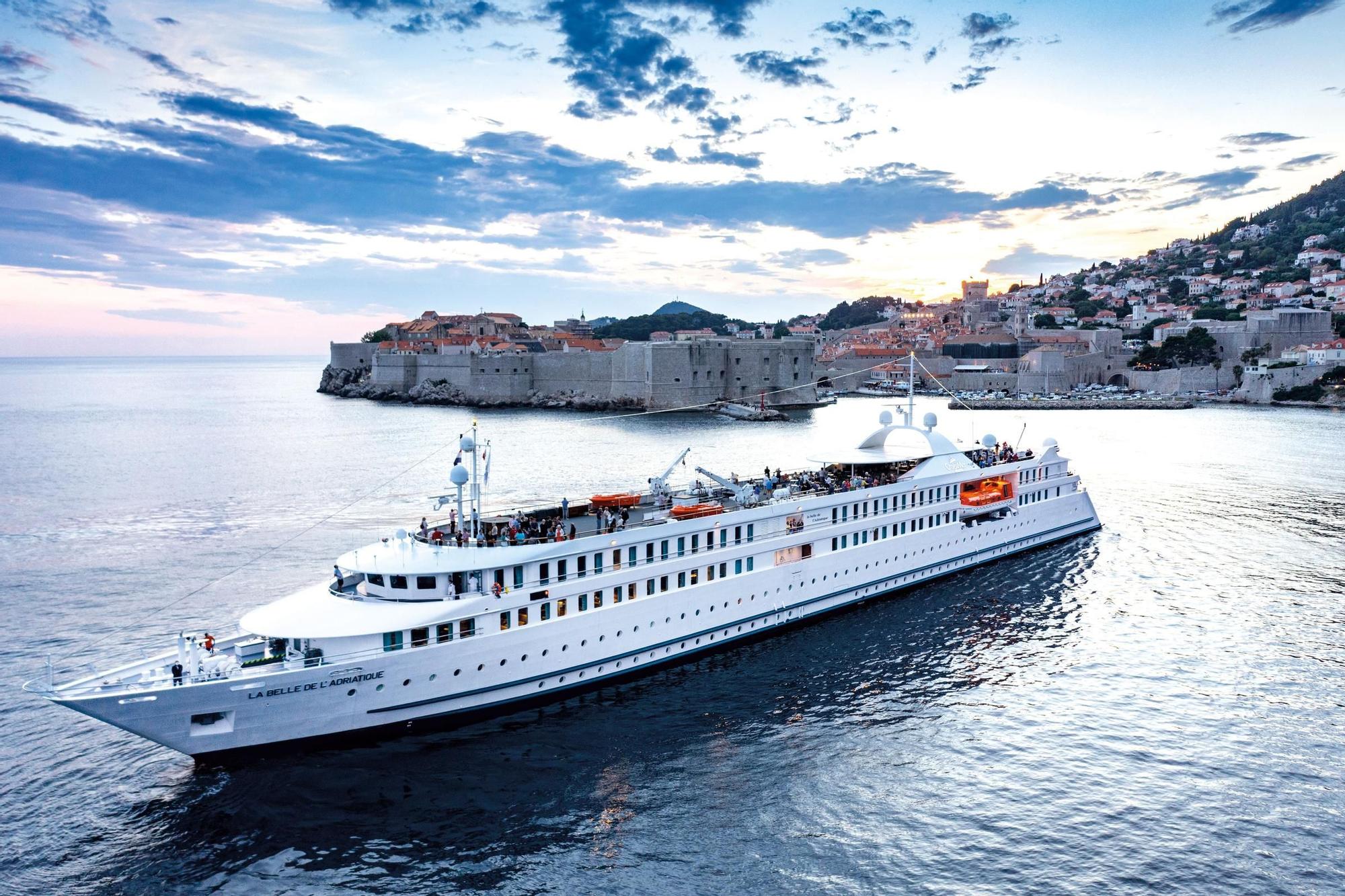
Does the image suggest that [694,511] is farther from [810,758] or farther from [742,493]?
[810,758]

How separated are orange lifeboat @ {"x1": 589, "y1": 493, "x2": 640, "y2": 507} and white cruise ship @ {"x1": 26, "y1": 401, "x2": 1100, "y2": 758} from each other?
69mm

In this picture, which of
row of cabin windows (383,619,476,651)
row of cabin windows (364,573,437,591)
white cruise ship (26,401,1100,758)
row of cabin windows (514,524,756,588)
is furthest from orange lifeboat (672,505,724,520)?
row of cabin windows (364,573,437,591)

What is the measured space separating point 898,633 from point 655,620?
6.08 meters

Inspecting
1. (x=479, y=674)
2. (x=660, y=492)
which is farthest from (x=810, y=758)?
(x=660, y=492)

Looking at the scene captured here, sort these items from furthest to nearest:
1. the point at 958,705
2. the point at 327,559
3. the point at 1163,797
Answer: the point at 327,559 < the point at 958,705 < the point at 1163,797

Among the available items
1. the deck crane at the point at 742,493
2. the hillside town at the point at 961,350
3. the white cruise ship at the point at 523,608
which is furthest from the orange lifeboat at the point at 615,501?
the hillside town at the point at 961,350

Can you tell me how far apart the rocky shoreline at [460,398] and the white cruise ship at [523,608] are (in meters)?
A: 55.5

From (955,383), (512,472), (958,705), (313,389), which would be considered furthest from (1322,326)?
(313,389)

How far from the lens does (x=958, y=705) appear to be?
50.5 ft

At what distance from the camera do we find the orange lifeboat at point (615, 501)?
734 inches

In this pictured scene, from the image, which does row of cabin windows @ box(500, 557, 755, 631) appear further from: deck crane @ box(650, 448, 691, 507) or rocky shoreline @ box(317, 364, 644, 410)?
rocky shoreline @ box(317, 364, 644, 410)

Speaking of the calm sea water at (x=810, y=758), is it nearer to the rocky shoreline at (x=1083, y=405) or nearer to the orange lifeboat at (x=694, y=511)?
the orange lifeboat at (x=694, y=511)

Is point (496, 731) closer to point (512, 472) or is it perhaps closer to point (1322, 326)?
point (512, 472)

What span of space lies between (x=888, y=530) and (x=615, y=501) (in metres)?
7.52
